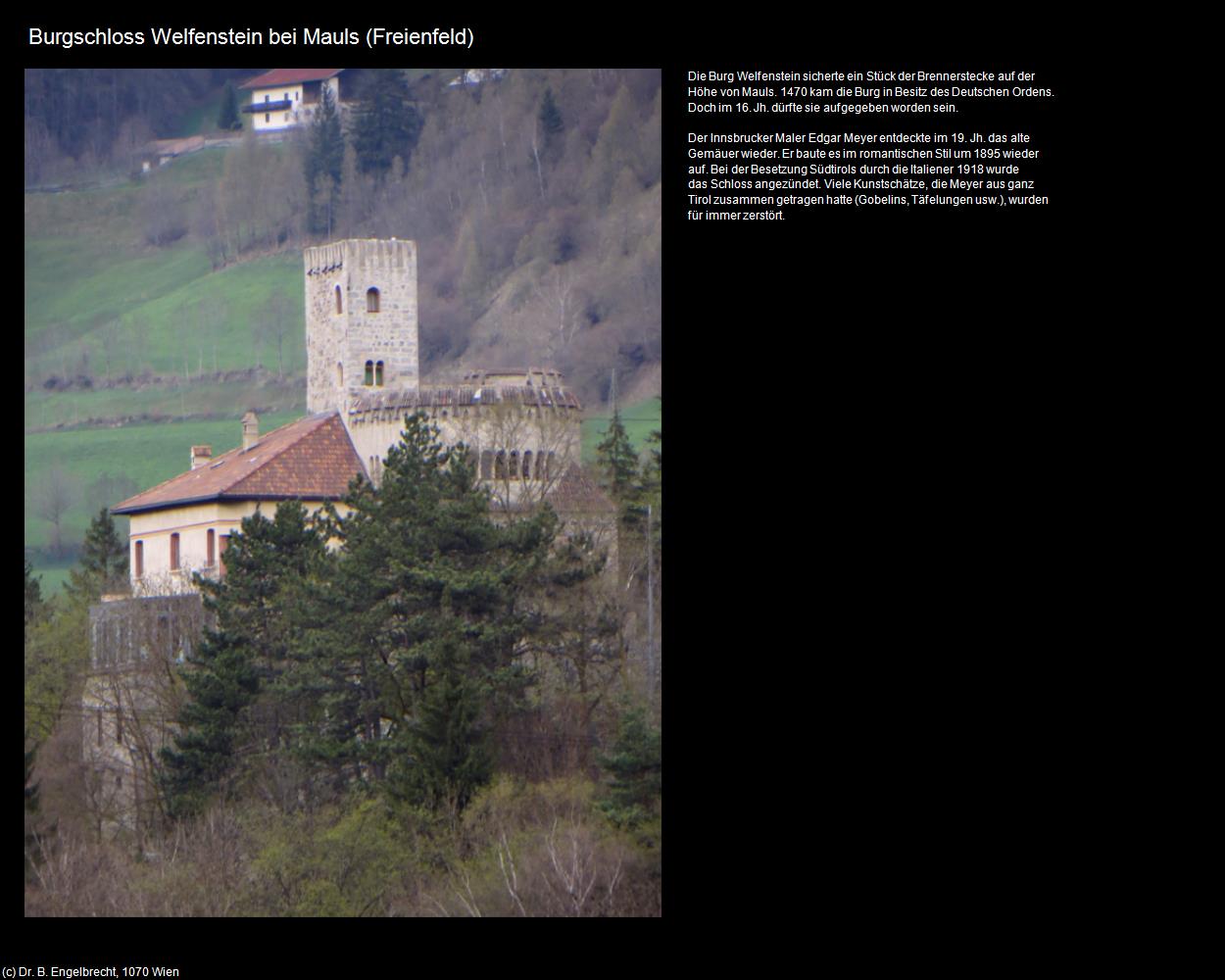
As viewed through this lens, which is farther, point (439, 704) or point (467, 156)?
point (467, 156)

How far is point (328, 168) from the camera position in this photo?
118 m

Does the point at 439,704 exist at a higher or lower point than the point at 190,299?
lower

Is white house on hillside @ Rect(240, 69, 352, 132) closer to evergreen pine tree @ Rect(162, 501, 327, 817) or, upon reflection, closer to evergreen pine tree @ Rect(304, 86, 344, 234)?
evergreen pine tree @ Rect(304, 86, 344, 234)

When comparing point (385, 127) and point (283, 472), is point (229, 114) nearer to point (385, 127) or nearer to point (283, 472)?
point (385, 127)

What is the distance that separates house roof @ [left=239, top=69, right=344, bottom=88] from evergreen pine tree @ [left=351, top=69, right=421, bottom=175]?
27.4 feet

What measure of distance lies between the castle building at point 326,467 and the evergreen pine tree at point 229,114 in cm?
7772

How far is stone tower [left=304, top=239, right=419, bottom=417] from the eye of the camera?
54969 mm

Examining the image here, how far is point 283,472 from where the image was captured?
5072cm

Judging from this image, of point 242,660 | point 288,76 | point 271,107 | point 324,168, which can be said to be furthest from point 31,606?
point 288,76

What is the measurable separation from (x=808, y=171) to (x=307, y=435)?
38.3m

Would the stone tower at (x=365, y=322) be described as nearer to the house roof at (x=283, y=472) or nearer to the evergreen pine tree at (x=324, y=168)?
the house roof at (x=283, y=472)

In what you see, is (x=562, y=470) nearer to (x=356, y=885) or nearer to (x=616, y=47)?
(x=356, y=885)
